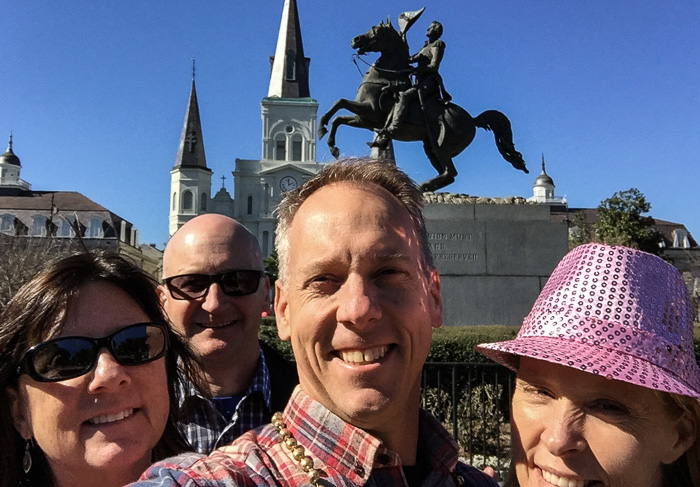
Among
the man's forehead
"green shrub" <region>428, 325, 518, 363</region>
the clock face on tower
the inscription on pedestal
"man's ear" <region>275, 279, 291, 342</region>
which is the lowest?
"green shrub" <region>428, 325, 518, 363</region>

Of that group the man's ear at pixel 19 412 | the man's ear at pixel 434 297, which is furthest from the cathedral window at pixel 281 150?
the man's ear at pixel 434 297

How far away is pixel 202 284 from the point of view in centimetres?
330

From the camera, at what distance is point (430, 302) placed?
1.93m

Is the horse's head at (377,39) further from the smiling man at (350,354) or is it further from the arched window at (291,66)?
the arched window at (291,66)

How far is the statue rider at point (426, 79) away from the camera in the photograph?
40.7 feet

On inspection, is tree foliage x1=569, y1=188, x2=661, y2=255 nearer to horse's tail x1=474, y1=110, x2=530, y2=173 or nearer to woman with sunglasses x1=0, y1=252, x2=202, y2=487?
horse's tail x1=474, y1=110, x2=530, y2=173

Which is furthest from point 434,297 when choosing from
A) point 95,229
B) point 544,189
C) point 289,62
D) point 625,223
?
point 544,189

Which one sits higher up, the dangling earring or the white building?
the white building

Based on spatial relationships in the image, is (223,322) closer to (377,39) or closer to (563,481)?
(563,481)

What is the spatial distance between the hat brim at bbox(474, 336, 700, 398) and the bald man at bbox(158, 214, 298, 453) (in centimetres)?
159

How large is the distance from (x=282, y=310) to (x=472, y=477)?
0.76m

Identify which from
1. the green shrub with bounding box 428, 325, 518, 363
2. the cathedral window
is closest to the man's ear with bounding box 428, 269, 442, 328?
the green shrub with bounding box 428, 325, 518, 363

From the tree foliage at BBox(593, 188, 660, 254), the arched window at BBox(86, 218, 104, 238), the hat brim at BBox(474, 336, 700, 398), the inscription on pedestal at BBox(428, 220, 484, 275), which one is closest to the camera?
the hat brim at BBox(474, 336, 700, 398)

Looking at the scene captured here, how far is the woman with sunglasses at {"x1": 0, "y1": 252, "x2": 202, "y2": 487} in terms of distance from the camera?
6.87 feet
